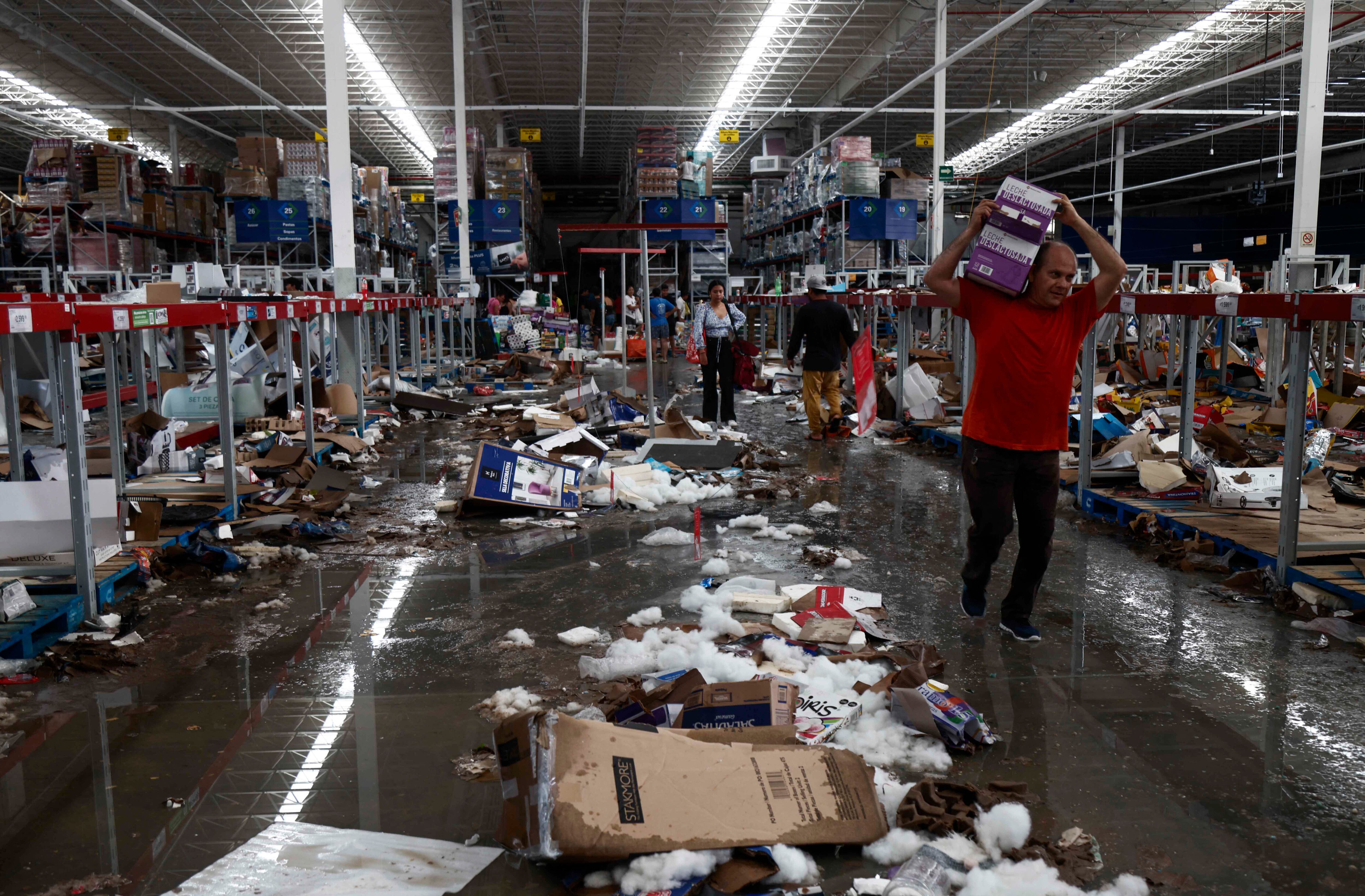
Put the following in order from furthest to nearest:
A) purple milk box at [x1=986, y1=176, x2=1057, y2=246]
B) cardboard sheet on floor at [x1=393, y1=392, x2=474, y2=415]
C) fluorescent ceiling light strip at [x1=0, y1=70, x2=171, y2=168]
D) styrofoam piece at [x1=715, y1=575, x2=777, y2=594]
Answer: fluorescent ceiling light strip at [x1=0, y1=70, x2=171, y2=168]
cardboard sheet on floor at [x1=393, y1=392, x2=474, y2=415]
styrofoam piece at [x1=715, y1=575, x2=777, y2=594]
purple milk box at [x1=986, y1=176, x2=1057, y2=246]

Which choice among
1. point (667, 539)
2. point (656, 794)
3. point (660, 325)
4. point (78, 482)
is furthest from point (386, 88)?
point (656, 794)

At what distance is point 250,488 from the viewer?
6.98 meters

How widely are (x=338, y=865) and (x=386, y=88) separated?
2293 centimetres

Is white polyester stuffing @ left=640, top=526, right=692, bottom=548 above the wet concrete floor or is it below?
above

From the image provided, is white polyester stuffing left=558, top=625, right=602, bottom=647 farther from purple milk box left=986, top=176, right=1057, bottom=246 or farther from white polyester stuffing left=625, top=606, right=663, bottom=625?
purple milk box left=986, top=176, right=1057, bottom=246

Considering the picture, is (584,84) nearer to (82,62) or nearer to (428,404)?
(82,62)

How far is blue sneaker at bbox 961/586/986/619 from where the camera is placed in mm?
4523

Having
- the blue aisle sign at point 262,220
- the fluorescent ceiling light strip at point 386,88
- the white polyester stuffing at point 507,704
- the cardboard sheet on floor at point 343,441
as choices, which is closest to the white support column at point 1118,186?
the fluorescent ceiling light strip at point 386,88

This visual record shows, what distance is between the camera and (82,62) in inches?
776

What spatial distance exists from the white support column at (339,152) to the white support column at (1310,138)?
34.4 ft

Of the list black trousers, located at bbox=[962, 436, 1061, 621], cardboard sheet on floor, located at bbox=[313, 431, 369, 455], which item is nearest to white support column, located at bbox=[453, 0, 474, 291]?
cardboard sheet on floor, located at bbox=[313, 431, 369, 455]

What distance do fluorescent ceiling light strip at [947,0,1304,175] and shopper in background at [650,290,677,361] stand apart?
8472 mm

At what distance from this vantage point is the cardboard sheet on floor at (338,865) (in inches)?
96.7

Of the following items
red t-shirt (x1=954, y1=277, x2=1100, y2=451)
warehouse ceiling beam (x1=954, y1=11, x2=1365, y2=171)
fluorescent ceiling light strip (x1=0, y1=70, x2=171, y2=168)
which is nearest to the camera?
red t-shirt (x1=954, y1=277, x2=1100, y2=451)
